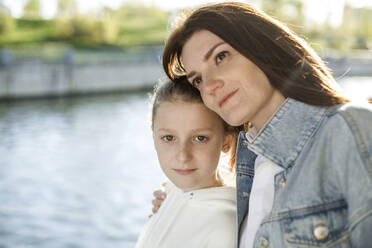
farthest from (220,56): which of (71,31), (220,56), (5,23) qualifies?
(5,23)

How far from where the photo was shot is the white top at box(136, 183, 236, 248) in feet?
6.66

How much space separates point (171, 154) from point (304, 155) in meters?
0.78

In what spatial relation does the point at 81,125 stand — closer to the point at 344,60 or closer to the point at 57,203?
the point at 57,203

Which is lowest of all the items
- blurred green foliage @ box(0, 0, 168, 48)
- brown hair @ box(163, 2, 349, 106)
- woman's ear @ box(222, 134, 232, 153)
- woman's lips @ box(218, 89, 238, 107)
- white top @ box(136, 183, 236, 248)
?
white top @ box(136, 183, 236, 248)

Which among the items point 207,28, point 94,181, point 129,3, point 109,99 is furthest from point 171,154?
point 129,3

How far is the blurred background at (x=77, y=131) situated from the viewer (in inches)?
366

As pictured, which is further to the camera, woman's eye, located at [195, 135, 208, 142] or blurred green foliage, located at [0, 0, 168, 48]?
blurred green foliage, located at [0, 0, 168, 48]

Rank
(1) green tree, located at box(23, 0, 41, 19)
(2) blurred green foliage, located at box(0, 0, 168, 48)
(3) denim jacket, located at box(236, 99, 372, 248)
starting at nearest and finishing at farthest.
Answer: (3) denim jacket, located at box(236, 99, 372, 248), (2) blurred green foliage, located at box(0, 0, 168, 48), (1) green tree, located at box(23, 0, 41, 19)

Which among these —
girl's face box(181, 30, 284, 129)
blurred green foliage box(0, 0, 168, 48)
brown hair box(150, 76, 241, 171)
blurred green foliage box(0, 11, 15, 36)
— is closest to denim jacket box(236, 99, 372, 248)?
girl's face box(181, 30, 284, 129)

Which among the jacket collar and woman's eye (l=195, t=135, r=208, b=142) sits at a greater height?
woman's eye (l=195, t=135, r=208, b=142)

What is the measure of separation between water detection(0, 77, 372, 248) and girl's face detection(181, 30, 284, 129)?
690cm

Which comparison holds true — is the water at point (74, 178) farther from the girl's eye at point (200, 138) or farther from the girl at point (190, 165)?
the girl's eye at point (200, 138)

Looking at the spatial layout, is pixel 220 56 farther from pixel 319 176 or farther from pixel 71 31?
pixel 71 31

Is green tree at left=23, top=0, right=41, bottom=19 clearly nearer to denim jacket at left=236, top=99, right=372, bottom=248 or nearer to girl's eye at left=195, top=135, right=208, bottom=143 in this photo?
girl's eye at left=195, top=135, right=208, bottom=143
